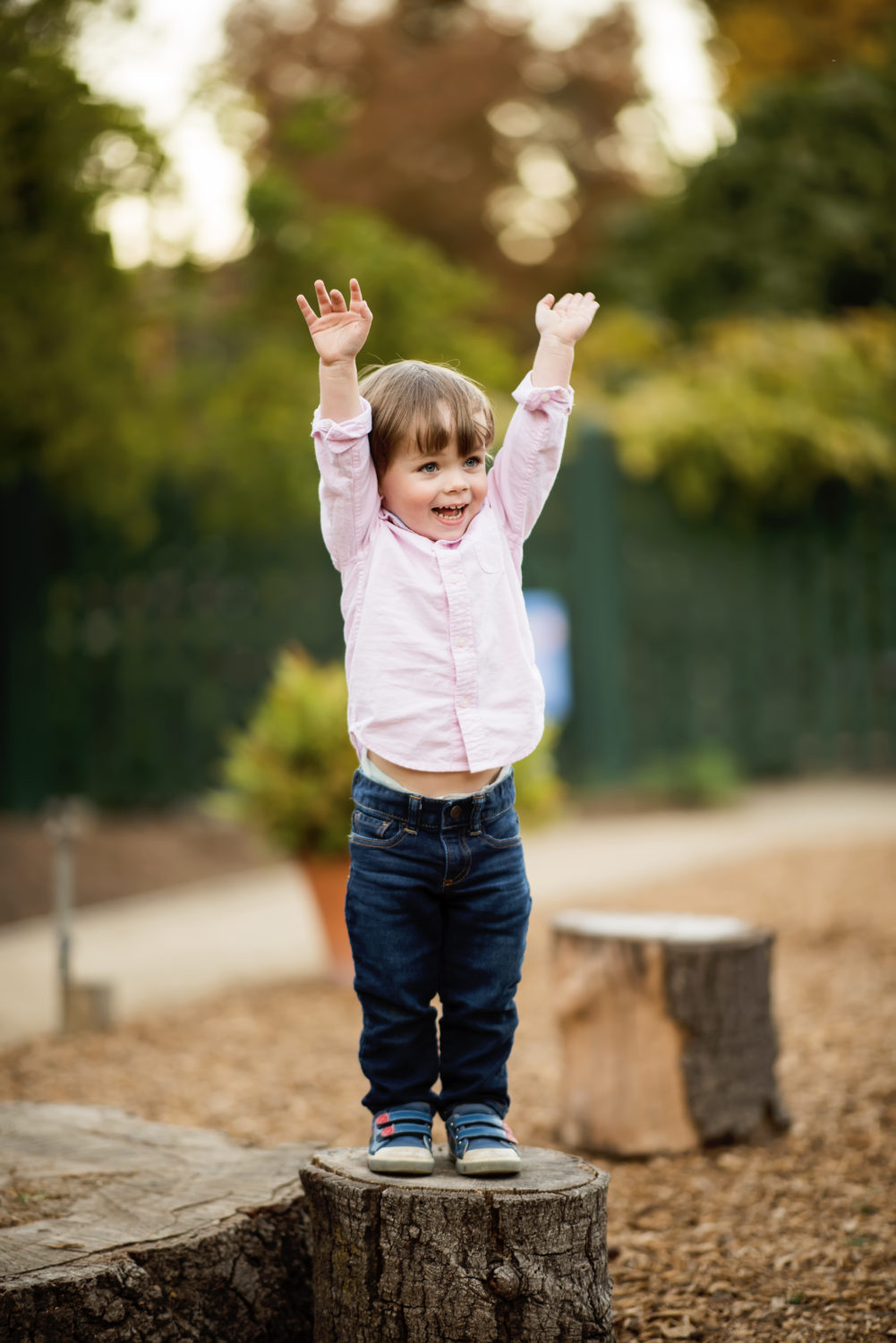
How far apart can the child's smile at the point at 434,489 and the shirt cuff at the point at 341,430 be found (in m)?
0.11

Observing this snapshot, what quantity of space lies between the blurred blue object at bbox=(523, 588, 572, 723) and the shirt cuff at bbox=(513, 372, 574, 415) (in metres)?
6.91

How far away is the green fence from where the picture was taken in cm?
884

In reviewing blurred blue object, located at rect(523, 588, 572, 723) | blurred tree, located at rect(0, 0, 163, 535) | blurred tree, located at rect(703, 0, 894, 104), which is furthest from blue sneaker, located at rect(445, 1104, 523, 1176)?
blurred tree, located at rect(703, 0, 894, 104)

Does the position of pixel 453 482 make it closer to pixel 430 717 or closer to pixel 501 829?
pixel 430 717

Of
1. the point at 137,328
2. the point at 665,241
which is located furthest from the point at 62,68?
the point at 665,241

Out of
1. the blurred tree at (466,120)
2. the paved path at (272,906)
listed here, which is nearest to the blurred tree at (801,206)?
the blurred tree at (466,120)

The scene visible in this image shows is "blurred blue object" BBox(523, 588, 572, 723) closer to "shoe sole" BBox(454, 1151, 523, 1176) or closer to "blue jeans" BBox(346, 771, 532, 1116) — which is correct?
"blue jeans" BBox(346, 771, 532, 1116)

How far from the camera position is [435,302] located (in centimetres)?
895

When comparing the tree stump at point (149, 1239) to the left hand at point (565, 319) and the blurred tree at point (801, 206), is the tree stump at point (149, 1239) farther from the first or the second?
the blurred tree at point (801, 206)

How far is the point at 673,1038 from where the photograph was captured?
3.48m

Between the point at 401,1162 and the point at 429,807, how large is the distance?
2.03 ft

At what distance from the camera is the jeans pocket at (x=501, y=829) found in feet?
8.00

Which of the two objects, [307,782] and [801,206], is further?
[801,206]

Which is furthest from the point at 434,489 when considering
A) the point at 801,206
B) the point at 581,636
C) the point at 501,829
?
the point at 801,206
